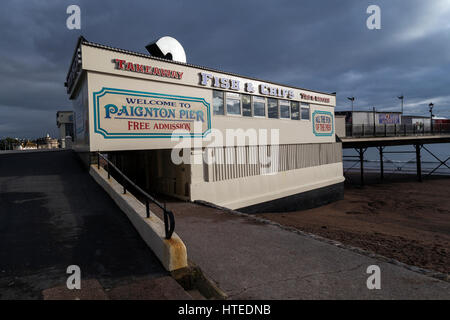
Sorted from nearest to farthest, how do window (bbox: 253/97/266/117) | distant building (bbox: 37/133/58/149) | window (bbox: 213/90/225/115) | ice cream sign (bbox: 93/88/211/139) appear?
1. ice cream sign (bbox: 93/88/211/139)
2. window (bbox: 213/90/225/115)
3. window (bbox: 253/97/266/117)
4. distant building (bbox: 37/133/58/149)

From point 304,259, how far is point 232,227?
2.59 metres

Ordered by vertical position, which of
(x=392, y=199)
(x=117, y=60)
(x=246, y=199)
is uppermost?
(x=117, y=60)

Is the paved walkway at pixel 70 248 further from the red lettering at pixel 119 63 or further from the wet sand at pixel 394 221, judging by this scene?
the wet sand at pixel 394 221

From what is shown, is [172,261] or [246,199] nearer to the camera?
[172,261]

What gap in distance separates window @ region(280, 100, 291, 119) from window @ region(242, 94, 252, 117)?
9.03 feet

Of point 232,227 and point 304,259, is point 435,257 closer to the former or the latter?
point 304,259

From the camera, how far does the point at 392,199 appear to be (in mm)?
20312

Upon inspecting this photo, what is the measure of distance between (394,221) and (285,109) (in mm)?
8789

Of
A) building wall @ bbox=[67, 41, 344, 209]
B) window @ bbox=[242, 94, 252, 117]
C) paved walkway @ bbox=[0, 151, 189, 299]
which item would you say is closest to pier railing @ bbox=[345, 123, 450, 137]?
building wall @ bbox=[67, 41, 344, 209]

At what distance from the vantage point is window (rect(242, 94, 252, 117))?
13.6 metres

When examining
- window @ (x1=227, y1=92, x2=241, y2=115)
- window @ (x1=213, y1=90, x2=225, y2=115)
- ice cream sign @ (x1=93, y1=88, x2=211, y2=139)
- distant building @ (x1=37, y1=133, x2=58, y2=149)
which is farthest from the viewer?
distant building @ (x1=37, y1=133, x2=58, y2=149)

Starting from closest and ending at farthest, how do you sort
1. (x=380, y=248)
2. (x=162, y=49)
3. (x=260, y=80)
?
1. (x=380, y=248)
2. (x=162, y=49)
3. (x=260, y=80)

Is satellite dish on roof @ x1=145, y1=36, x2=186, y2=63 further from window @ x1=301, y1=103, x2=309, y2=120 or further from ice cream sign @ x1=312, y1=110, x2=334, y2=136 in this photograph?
ice cream sign @ x1=312, y1=110, x2=334, y2=136
